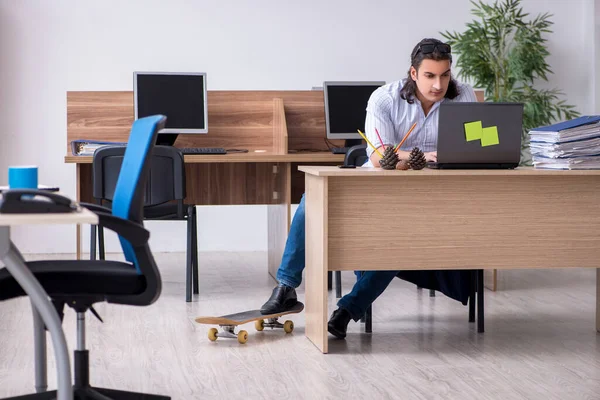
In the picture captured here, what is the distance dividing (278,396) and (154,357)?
0.66 m

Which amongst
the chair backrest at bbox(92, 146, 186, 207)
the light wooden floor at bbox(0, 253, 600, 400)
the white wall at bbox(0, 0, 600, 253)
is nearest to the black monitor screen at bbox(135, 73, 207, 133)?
the chair backrest at bbox(92, 146, 186, 207)

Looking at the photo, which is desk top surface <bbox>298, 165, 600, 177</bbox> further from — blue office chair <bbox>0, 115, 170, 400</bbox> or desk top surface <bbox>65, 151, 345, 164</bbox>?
desk top surface <bbox>65, 151, 345, 164</bbox>

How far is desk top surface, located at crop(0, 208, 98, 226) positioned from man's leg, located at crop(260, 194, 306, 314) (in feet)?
5.69

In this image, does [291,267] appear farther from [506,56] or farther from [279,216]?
[506,56]

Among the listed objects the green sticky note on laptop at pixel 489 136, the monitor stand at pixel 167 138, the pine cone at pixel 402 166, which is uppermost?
the monitor stand at pixel 167 138

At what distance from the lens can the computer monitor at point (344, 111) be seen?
4.85 meters

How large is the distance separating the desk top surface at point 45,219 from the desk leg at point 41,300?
236mm

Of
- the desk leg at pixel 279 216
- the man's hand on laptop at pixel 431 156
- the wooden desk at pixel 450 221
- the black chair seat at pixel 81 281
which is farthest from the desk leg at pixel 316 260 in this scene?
the desk leg at pixel 279 216

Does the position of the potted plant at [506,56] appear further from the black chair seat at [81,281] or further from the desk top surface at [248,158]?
the black chair seat at [81,281]

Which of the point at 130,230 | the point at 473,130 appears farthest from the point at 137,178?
the point at 473,130

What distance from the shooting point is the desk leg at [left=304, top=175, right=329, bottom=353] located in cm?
296

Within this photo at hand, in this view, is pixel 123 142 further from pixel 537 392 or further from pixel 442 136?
pixel 537 392

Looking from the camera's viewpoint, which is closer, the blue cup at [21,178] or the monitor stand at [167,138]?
the blue cup at [21,178]

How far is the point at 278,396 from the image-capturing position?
2.50 meters
